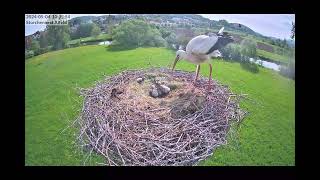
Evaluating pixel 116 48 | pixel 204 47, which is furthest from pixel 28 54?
pixel 204 47

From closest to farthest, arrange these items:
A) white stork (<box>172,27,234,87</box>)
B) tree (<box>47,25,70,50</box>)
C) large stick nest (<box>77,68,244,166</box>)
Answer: large stick nest (<box>77,68,244,166</box>) < white stork (<box>172,27,234,87</box>) < tree (<box>47,25,70,50</box>)

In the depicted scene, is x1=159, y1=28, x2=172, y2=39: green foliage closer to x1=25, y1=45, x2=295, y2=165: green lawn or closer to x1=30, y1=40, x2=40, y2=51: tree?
x1=25, y1=45, x2=295, y2=165: green lawn

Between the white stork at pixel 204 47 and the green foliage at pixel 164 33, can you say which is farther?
the green foliage at pixel 164 33

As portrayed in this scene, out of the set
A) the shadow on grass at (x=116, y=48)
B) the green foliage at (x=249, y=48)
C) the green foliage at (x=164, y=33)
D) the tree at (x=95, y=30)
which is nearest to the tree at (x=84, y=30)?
the tree at (x=95, y=30)

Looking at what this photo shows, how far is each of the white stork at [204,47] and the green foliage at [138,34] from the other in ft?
0.94

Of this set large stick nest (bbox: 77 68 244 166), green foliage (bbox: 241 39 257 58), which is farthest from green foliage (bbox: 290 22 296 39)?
large stick nest (bbox: 77 68 244 166)

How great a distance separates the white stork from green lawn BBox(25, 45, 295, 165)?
88mm

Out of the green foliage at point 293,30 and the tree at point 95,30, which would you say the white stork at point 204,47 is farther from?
the tree at point 95,30

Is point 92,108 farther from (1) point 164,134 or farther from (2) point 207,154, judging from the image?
(2) point 207,154

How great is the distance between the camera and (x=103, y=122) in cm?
480

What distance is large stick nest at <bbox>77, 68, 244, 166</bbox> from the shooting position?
472 cm

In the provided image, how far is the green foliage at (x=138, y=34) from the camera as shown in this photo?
17.1 feet
